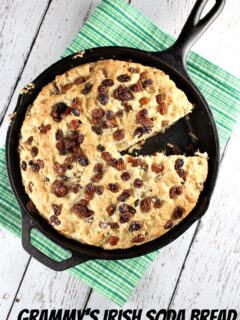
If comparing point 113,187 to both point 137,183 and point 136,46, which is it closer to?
point 137,183

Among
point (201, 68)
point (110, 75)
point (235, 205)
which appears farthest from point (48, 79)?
point (235, 205)

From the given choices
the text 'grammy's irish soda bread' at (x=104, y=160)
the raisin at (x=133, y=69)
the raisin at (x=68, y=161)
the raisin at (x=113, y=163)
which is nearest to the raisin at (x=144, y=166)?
the text 'grammy's irish soda bread' at (x=104, y=160)

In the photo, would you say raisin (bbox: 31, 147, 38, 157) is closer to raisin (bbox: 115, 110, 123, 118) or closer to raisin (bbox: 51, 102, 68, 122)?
raisin (bbox: 51, 102, 68, 122)

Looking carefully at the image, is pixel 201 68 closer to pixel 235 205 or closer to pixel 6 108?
pixel 235 205

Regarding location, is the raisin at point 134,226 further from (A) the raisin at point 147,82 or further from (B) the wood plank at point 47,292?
(B) the wood plank at point 47,292

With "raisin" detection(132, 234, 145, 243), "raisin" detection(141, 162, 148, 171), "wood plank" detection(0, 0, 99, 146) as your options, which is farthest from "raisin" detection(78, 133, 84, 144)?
"wood plank" detection(0, 0, 99, 146)

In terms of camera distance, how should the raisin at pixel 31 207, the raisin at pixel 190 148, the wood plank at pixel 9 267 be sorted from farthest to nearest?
the wood plank at pixel 9 267
the raisin at pixel 190 148
the raisin at pixel 31 207
